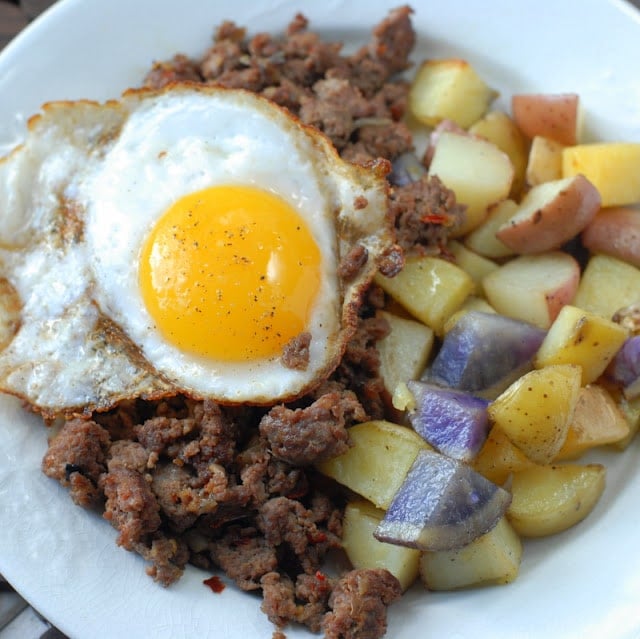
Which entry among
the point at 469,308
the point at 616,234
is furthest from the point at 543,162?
the point at 469,308

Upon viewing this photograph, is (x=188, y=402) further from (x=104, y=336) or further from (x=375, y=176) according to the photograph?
(x=375, y=176)

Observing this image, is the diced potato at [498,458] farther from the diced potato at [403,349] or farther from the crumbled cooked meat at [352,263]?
the crumbled cooked meat at [352,263]

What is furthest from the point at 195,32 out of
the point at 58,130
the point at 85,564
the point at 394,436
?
the point at 85,564

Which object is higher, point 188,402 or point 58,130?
point 58,130

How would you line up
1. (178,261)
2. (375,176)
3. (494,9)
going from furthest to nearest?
(494,9), (375,176), (178,261)

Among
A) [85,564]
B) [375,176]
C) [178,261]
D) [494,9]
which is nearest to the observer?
[85,564]

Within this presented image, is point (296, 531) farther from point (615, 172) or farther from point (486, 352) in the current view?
point (615, 172)

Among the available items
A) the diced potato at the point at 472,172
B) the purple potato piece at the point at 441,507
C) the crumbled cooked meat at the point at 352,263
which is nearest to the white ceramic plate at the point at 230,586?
the purple potato piece at the point at 441,507
